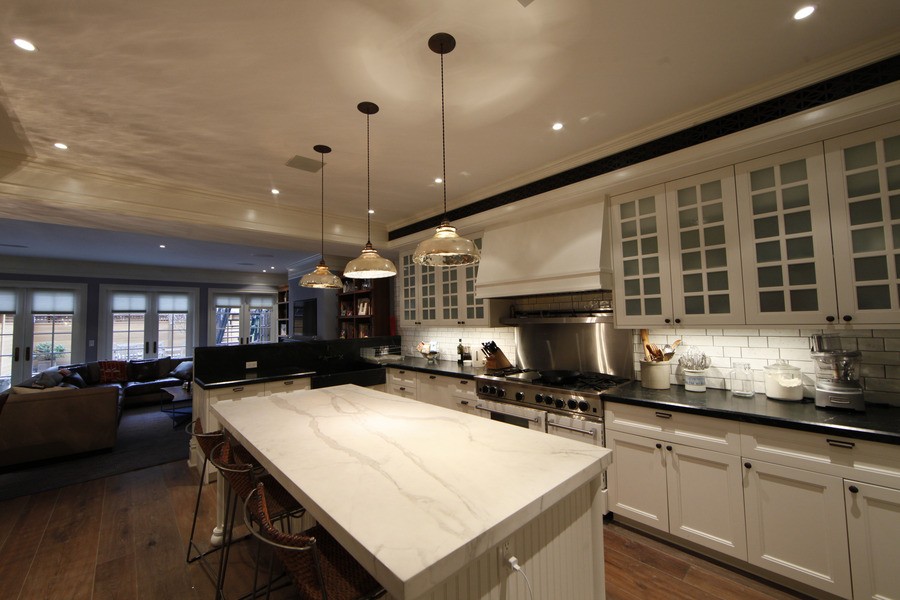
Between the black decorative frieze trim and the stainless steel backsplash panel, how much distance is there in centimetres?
127

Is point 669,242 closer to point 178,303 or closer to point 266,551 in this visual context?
point 266,551

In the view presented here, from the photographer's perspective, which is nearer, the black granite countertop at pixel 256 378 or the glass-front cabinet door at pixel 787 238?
the glass-front cabinet door at pixel 787 238

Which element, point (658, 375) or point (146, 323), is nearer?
point (658, 375)

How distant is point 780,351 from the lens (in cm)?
241

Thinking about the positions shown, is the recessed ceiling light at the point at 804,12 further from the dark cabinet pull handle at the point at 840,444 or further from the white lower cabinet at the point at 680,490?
the white lower cabinet at the point at 680,490

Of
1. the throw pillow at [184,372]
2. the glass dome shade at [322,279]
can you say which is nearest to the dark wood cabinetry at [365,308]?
the glass dome shade at [322,279]

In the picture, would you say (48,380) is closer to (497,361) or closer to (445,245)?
(497,361)

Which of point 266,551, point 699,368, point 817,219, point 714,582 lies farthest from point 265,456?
point 817,219

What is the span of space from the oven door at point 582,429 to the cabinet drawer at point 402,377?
1.87 meters

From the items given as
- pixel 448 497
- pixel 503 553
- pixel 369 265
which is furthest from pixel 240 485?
pixel 369 265

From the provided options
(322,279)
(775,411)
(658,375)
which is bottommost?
(775,411)

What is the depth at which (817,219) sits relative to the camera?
2.10 metres

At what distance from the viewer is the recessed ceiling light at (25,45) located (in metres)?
1.76

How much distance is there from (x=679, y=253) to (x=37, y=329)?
10887mm
